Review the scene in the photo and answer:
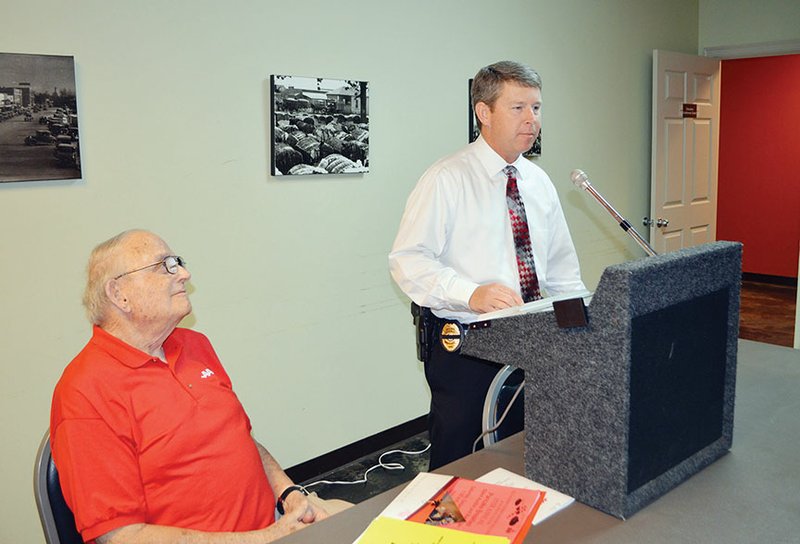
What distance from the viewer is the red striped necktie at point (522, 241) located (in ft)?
7.24

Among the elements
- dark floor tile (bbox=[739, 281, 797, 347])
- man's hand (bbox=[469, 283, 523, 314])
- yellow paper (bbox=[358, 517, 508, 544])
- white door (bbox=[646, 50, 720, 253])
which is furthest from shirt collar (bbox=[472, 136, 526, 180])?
dark floor tile (bbox=[739, 281, 797, 347])

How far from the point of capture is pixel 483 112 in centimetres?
221

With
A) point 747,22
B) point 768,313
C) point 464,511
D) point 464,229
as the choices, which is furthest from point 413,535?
point 768,313

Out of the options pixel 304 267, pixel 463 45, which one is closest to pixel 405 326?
pixel 304 267

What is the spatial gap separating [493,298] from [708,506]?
0.74 meters

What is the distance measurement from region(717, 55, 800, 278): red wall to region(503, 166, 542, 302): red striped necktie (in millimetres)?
6204

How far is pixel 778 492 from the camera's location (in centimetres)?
120

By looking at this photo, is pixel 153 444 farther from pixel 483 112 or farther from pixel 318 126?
pixel 318 126

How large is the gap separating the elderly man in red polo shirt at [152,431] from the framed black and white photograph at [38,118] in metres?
0.96

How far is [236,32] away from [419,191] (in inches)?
45.3

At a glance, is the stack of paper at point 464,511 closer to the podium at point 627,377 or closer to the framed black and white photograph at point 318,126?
the podium at point 627,377

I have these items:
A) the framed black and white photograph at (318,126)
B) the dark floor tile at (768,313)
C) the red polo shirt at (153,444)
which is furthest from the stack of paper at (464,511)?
the dark floor tile at (768,313)

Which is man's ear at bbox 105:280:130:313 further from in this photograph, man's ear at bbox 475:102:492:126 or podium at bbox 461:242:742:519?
man's ear at bbox 475:102:492:126

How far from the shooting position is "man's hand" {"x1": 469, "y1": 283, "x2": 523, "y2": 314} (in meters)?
1.73
